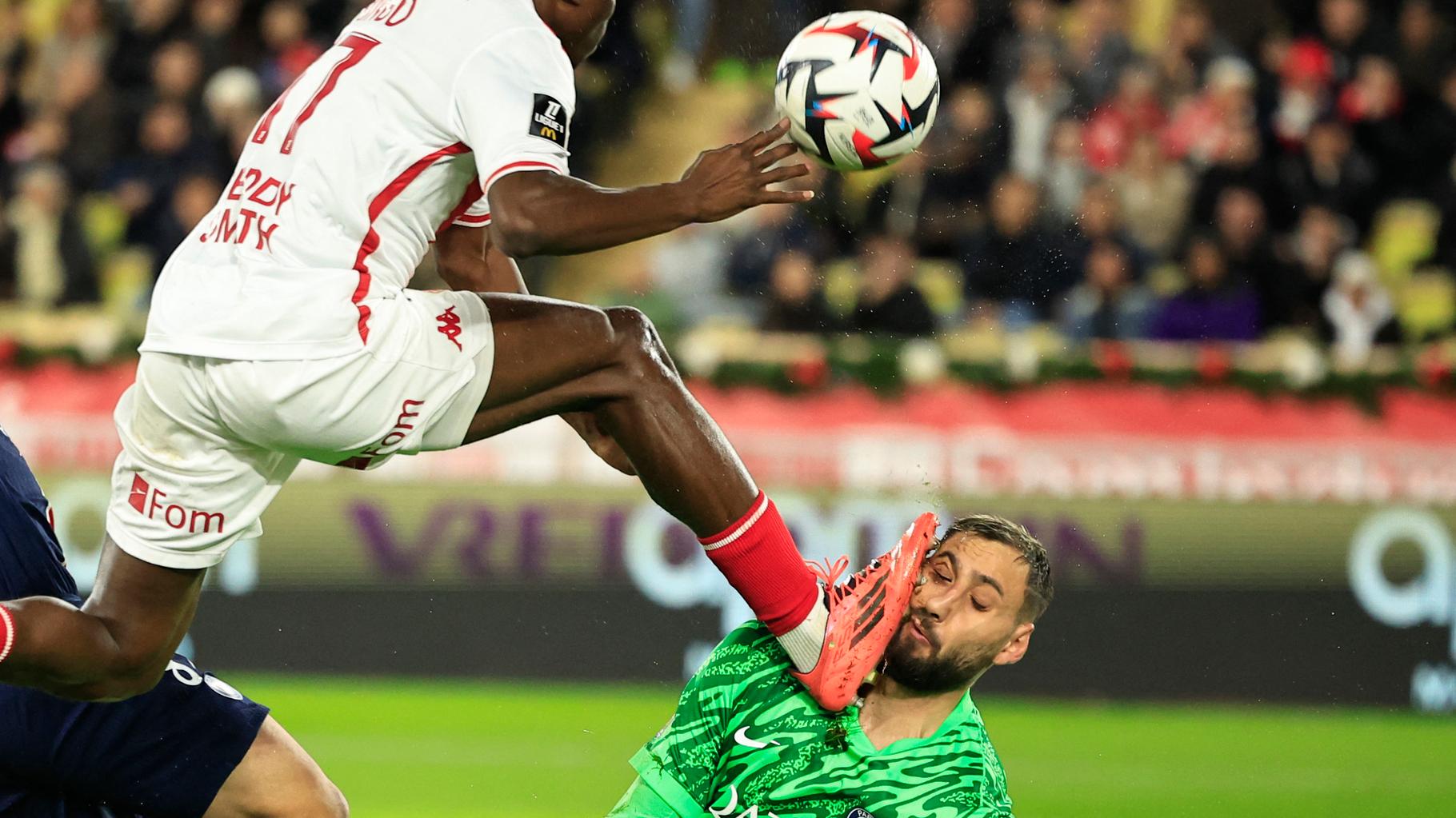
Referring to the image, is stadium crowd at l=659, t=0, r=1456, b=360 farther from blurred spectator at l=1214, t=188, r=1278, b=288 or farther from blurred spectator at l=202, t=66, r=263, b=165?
blurred spectator at l=202, t=66, r=263, b=165

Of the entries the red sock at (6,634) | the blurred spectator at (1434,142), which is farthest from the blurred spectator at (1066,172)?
the red sock at (6,634)

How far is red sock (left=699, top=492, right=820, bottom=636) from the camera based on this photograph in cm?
412

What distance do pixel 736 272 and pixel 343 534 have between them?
268 cm

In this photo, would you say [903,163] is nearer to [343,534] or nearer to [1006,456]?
[1006,456]

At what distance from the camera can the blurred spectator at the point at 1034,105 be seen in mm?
10031

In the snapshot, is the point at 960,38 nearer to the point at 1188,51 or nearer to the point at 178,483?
the point at 1188,51

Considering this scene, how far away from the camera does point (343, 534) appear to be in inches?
342

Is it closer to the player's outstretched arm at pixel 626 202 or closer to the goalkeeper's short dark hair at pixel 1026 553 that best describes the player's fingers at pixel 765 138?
the player's outstretched arm at pixel 626 202

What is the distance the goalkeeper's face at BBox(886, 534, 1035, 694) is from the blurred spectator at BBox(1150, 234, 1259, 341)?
225 inches

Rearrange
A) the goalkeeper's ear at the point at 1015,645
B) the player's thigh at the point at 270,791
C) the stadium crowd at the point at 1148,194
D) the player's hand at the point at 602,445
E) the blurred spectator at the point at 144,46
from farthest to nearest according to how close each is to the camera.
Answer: the blurred spectator at the point at 144,46 < the stadium crowd at the point at 1148,194 < the player's hand at the point at 602,445 < the player's thigh at the point at 270,791 < the goalkeeper's ear at the point at 1015,645

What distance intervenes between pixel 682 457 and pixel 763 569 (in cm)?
34

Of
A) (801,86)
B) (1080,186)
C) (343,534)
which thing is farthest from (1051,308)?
Answer: (801,86)

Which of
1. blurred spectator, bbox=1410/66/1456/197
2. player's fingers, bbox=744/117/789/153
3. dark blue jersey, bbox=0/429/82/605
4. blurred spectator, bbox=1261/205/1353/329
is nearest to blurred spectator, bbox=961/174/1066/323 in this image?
blurred spectator, bbox=1261/205/1353/329

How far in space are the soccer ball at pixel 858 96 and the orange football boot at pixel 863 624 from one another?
3.05 ft
